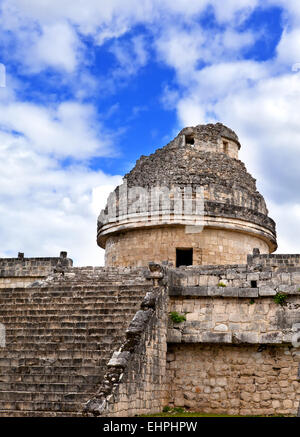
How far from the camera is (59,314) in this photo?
45.9ft

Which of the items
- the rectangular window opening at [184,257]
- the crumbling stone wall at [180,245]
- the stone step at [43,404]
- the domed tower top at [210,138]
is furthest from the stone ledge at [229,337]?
the domed tower top at [210,138]

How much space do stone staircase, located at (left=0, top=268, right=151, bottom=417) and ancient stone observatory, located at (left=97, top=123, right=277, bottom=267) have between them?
14.2 feet

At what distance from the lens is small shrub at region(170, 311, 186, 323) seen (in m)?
13.9

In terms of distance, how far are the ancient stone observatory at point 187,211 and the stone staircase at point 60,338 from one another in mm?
4320

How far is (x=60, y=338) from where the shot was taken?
13.0m

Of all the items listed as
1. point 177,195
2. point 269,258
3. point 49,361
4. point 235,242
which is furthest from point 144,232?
point 49,361

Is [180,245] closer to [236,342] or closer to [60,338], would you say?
[236,342]

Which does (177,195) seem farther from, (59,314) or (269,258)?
(59,314)

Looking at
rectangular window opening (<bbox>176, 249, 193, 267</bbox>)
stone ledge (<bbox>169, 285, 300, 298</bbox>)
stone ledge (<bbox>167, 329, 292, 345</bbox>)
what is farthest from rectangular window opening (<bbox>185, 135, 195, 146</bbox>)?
stone ledge (<bbox>167, 329, 292, 345</bbox>)

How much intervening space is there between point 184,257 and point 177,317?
6900mm

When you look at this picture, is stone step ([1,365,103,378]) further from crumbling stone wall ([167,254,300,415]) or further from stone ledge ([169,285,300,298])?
stone ledge ([169,285,300,298])

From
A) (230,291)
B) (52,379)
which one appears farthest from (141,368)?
(230,291)

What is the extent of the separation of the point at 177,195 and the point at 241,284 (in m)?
7.02
